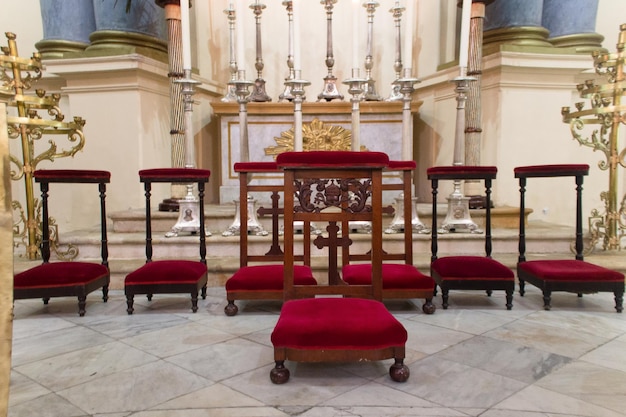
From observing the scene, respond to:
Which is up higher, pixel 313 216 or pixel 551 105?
pixel 551 105

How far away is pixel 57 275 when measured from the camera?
3.06 m

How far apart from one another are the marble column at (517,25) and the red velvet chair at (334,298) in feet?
12.5

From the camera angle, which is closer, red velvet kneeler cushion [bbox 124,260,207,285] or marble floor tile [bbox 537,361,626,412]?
marble floor tile [bbox 537,361,626,412]

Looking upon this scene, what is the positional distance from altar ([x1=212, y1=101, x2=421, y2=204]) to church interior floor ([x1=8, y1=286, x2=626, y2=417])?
259 centimetres

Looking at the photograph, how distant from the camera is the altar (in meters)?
5.42

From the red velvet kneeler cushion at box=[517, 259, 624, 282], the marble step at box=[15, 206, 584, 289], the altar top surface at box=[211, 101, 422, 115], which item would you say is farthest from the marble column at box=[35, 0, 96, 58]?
the red velvet kneeler cushion at box=[517, 259, 624, 282]

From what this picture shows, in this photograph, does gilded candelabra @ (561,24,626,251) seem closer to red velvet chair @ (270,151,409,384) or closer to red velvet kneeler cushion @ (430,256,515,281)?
red velvet kneeler cushion @ (430,256,515,281)

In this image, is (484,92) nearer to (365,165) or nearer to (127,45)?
(365,165)

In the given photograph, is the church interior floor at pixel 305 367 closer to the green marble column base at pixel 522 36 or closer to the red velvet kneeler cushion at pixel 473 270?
the red velvet kneeler cushion at pixel 473 270

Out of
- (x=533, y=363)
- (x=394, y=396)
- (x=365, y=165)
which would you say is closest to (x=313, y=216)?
(x=365, y=165)

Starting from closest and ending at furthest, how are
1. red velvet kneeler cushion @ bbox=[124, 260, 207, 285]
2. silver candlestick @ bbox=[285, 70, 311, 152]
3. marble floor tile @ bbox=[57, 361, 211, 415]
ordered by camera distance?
marble floor tile @ bbox=[57, 361, 211, 415]
red velvet kneeler cushion @ bbox=[124, 260, 207, 285]
silver candlestick @ bbox=[285, 70, 311, 152]

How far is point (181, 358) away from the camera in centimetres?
236

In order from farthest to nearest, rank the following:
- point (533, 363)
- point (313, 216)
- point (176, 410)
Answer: point (313, 216)
point (533, 363)
point (176, 410)

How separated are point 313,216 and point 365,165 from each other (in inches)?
14.3
